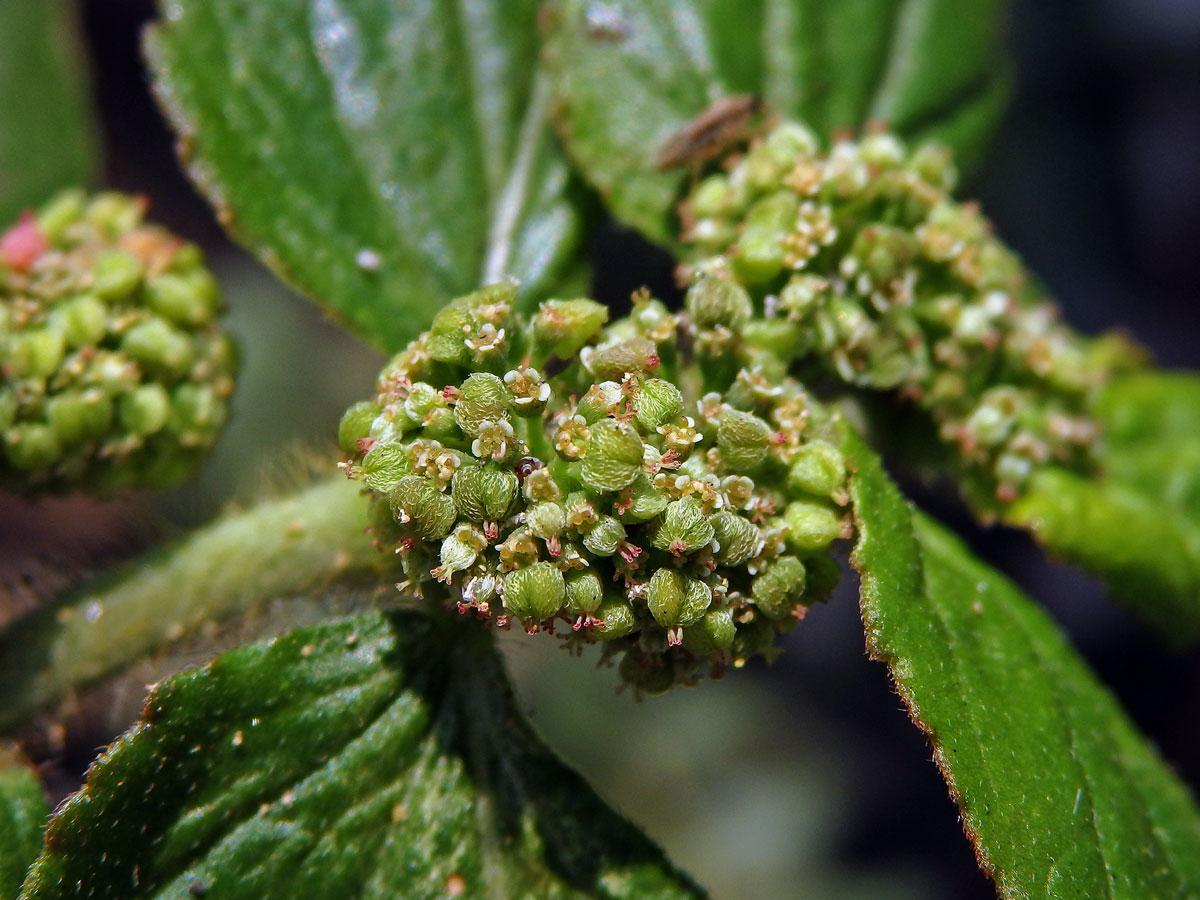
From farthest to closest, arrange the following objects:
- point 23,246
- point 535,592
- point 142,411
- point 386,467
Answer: point 23,246 < point 142,411 < point 386,467 < point 535,592

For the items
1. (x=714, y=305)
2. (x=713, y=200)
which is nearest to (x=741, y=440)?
(x=714, y=305)

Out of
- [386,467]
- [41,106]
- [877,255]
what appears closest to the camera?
[386,467]

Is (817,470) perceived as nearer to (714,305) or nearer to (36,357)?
(714,305)

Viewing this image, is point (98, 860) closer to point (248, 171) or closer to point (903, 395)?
point (248, 171)

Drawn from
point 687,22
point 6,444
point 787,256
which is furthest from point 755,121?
point 6,444

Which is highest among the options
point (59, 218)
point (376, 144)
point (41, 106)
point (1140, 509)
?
point (41, 106)

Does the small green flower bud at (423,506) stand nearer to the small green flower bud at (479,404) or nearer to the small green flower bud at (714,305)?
the small green flower bud at (479,404)
